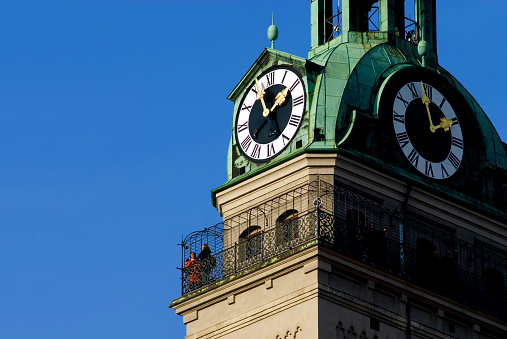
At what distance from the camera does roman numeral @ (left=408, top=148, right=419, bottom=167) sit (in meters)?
57.2

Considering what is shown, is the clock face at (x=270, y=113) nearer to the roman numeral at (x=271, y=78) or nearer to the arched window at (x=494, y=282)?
the roman numeral at (x=271, y=78)

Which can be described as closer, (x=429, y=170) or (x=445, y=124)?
(x=429, y=170)

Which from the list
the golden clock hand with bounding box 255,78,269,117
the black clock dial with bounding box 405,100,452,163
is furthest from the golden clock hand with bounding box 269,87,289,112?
the black clock dial with bounding box 405,100,452,163

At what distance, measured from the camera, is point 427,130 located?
57938 millimetres

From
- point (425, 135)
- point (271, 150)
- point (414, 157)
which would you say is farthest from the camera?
point (425, 135)

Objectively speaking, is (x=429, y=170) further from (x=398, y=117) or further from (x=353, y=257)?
(x=353, y=257)

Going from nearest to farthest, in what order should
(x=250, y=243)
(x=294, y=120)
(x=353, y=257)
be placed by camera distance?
(x=353, y=257), (x=250, y=243), (x=294, y=120)

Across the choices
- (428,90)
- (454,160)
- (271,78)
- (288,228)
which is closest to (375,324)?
(288,228)

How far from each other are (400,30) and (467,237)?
6.27 m

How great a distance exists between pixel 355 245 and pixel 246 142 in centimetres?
476

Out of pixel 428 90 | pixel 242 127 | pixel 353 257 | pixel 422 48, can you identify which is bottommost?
pixel 353 257

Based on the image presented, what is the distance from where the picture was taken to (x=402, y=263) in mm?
55625

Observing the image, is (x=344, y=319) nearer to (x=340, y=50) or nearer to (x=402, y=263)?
(x=402, y=263)

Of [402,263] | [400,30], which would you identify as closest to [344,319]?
[402,263]
